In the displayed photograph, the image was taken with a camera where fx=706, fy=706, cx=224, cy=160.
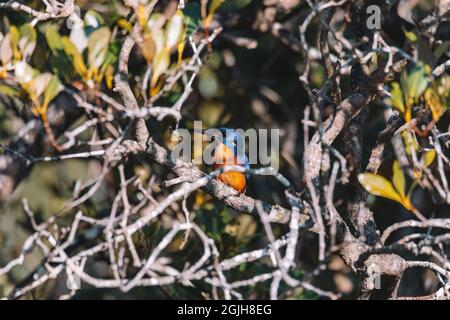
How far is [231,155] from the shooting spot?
180 inches

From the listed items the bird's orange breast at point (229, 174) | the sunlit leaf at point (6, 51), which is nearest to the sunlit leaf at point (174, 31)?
the sunlit leaf at point (6, 51)

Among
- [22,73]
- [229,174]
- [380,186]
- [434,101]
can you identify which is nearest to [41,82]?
[22,73]

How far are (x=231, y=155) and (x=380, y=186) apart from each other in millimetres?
2213

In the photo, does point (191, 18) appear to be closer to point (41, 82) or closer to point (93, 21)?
point (93, 21)

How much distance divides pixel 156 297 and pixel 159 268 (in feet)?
5.63

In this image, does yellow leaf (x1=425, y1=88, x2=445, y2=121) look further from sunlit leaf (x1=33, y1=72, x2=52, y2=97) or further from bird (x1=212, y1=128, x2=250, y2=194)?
bird (x1=212, y1=128, x2=250, y2=194)

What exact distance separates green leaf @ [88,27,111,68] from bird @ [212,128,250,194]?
207cm

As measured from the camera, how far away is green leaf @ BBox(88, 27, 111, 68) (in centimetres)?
237

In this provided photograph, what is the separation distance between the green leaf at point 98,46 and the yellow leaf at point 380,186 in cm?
99

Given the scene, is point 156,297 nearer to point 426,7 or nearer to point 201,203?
point 201,203

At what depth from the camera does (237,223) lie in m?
4.20

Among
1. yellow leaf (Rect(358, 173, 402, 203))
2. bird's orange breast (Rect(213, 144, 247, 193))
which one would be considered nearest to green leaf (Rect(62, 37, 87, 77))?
yellow leaf (Rect(358, 173, 402, 203))

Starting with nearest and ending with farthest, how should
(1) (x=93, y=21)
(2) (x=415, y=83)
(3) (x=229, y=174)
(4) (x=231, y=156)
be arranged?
(2) (x=415, y=83) < (1) (x=93, y=21) < (3) (x=229, y=174) < (4) (x=231, y=156)
